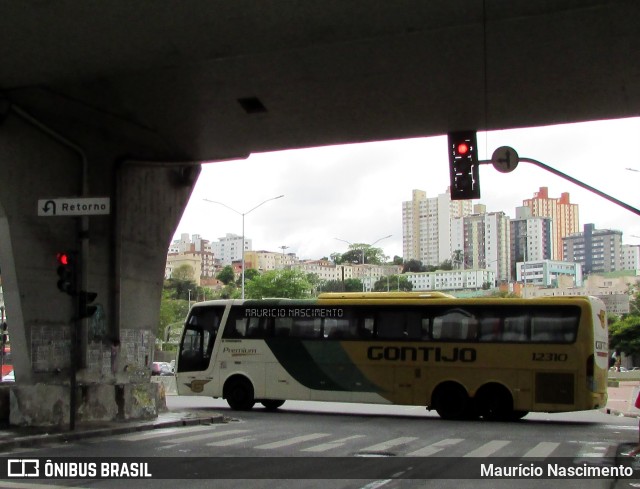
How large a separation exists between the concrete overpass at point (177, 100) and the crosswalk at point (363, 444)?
8.41 feet

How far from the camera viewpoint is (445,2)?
11.0 meters

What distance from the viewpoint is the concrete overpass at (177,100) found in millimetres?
11586

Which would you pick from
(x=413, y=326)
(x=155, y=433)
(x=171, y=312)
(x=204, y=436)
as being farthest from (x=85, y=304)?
(x=171, y=312)

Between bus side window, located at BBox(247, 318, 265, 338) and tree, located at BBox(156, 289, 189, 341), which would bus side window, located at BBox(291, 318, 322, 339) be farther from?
tree, located at BBox(156, 289, 189, 341)

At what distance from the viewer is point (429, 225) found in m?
79.9

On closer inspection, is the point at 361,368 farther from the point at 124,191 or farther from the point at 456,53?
the point at 456,53

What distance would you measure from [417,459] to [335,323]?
10.8m

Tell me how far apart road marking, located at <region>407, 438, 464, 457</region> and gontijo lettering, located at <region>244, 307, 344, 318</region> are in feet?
26.0

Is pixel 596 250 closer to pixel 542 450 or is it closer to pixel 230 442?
pixel 542 450

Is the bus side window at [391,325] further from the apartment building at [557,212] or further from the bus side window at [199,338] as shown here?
the apartment building at [557,212]

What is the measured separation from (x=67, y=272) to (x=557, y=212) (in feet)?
257

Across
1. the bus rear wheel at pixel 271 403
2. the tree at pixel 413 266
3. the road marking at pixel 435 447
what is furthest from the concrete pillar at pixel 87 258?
the tree at pixel 413 266

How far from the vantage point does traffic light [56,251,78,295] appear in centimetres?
1524

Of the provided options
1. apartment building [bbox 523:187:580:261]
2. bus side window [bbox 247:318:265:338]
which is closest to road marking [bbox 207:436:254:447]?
bus side window [bbox 247:318:265:338]
